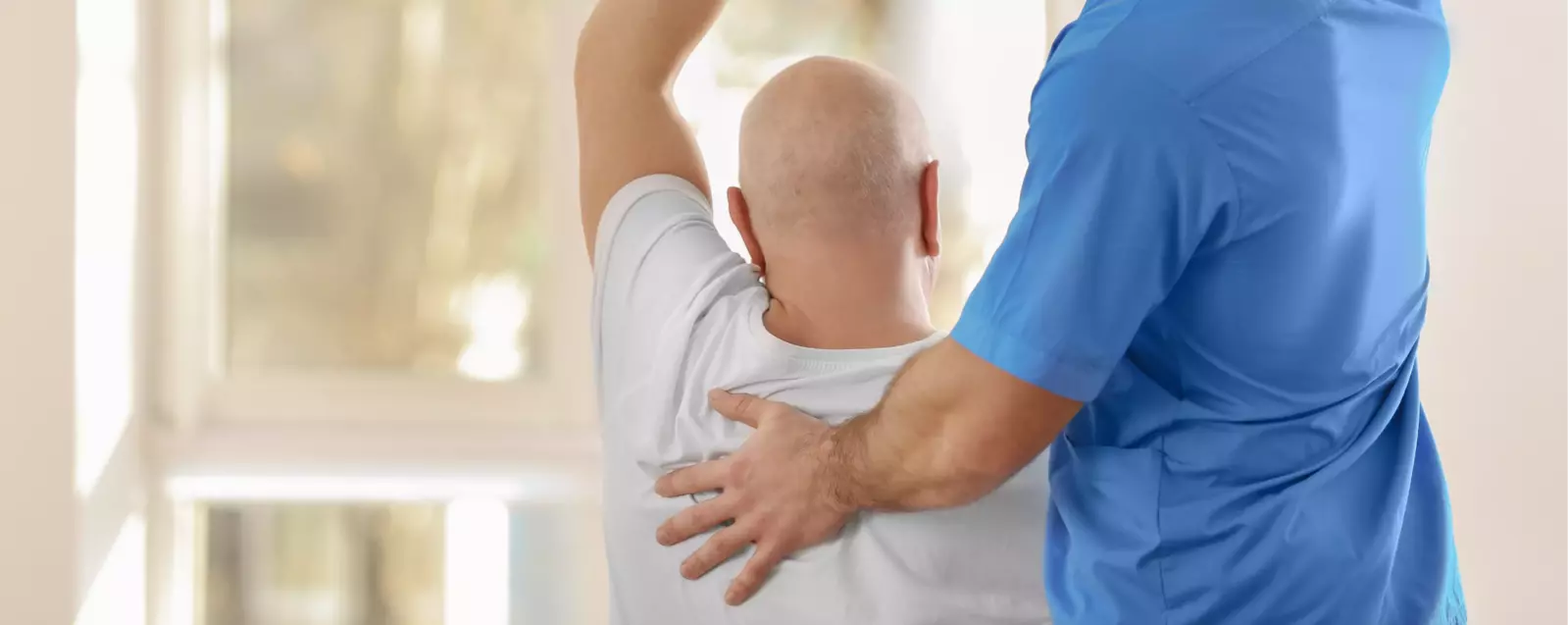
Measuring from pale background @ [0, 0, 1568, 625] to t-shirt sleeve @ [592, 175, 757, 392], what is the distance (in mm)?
780

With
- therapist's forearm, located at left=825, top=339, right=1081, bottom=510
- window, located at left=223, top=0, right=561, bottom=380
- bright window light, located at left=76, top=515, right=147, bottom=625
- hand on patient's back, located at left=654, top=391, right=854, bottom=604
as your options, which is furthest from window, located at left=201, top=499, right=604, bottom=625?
therapist's forearm, located at left=825, top=339, right=1081, bottom=510

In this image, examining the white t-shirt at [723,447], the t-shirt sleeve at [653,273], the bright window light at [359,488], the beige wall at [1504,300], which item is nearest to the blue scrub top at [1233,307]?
the white t-shirt at [723,447]

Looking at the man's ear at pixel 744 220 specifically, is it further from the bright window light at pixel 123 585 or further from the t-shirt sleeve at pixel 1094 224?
the bright window light at pixel 123 585

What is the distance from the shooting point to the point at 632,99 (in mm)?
1292

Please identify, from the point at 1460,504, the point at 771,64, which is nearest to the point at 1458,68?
the point at 1460,504

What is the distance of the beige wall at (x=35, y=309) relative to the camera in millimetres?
1717

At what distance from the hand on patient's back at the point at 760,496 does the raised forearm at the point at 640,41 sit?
1.30 feet

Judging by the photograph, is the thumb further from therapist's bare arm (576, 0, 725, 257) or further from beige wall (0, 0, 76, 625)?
beige wall (0, 0, 76, 625)

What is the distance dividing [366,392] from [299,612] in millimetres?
394

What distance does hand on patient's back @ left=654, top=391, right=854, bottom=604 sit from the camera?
3.32 feet

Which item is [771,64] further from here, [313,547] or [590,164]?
[313,547]

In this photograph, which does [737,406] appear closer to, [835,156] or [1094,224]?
[835,156]

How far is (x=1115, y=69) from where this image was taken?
0.71m

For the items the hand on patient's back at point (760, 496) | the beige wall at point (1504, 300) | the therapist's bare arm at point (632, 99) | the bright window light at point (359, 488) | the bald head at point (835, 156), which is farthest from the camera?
the bright window light at point (359, 488)
